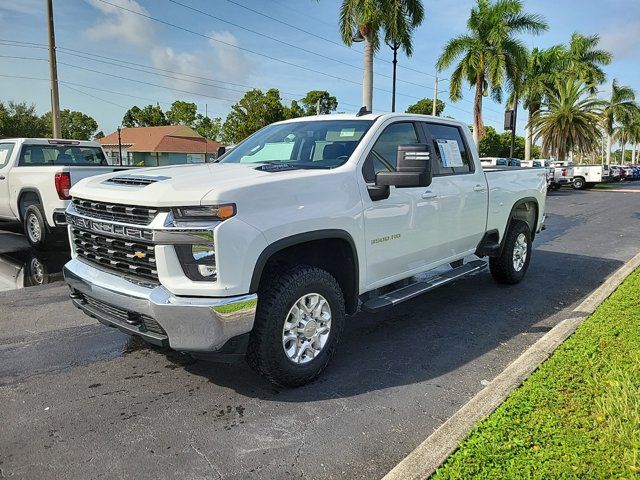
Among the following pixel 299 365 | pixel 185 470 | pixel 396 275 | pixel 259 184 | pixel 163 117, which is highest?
pixel 163 117

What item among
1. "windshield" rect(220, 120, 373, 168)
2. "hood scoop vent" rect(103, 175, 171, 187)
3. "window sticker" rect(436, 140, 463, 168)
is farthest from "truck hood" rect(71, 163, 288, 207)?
"window sticker" rect(436, 140, 463, 168)

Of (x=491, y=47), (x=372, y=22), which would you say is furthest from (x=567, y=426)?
(x=491, y=47)

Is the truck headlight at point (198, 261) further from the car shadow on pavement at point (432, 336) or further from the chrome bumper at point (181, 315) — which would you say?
the car shadow on pavement at point (432, 336)

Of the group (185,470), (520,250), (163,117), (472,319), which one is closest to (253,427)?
(185,470)

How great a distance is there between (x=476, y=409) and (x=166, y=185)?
2.39 metres

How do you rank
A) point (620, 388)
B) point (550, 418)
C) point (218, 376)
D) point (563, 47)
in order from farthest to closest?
1. point (563, 47)
2. point (218, 376)
3. point (620, 388)
4. point (550, 418)

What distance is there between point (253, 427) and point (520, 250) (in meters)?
4.62

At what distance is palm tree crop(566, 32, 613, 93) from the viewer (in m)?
42.5

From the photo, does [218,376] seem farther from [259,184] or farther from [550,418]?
[550,418]

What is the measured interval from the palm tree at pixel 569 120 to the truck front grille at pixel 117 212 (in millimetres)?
42429

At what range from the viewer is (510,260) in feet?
20.5

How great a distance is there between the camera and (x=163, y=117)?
78.4 m

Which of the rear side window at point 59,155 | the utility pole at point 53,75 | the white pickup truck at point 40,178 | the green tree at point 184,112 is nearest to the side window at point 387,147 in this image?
the white pickup truck at point 40,178

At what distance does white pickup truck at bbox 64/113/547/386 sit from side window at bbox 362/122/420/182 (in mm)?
→ 14
